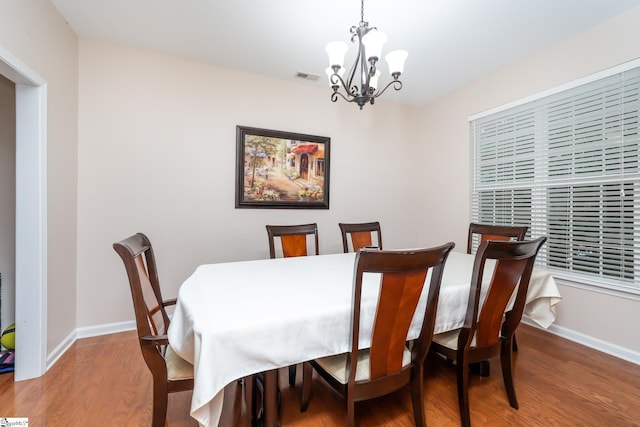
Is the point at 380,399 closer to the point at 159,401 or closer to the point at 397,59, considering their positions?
the point at 159,401

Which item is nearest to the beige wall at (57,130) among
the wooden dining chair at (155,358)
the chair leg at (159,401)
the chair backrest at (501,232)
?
the wooden dining chair at (155,358)

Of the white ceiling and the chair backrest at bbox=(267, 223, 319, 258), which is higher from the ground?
the white ceiling

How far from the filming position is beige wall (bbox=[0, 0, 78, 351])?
1.82 meters

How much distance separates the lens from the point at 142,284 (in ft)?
4.38

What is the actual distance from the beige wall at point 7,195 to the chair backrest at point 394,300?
3.14 m

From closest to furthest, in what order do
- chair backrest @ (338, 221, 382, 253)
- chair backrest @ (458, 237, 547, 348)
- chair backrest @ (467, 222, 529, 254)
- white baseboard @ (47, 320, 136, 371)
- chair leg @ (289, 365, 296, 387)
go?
chair backrest @ (458, 237, 547, 348) → chair leg @ (289, 365, 296, 387) → white baseboard @ (47, 320, 136, 371) → chair backrest @ (467, 222, 529, 254) → chair backrest @ (338, 221, 382, 253)

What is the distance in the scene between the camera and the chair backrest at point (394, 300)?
1.11 meters

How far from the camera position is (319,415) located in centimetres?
159

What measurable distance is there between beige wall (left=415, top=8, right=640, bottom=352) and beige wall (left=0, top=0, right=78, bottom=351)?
395 cm

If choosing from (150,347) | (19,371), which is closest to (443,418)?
(150,347)

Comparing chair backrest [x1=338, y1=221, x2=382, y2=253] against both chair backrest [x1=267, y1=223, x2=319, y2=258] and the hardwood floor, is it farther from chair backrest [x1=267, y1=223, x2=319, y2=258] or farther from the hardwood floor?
the hardwood floor

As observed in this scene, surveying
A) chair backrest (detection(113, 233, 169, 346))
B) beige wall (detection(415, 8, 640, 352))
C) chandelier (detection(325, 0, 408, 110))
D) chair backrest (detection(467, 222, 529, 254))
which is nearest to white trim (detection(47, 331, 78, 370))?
chair backrest (detection(113, 233, 169, 346))

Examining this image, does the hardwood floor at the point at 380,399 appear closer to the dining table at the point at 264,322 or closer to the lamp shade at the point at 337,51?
the dining table at the point at 264,322

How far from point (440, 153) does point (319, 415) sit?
3380 millimetres
